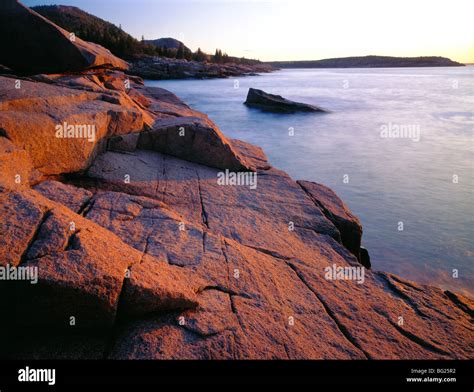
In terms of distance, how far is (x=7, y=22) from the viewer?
7.84m

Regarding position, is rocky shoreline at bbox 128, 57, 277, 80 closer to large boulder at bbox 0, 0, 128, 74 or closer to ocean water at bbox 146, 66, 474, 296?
ocean water at bbox 146, 66, 474, 296

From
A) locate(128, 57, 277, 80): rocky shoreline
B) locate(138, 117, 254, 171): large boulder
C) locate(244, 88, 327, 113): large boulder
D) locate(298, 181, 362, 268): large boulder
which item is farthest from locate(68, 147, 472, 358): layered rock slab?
locate(128, 57, 277, 80): rocky shoreline

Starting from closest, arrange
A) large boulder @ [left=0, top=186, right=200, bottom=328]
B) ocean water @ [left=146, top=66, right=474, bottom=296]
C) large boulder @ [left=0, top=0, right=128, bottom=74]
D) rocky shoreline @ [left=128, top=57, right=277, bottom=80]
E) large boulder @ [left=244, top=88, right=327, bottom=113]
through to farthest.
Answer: large boulder @ [left=0, top=186, right=200, bottom=328]
ocean water @ [left=146, top=66, right=474, bottom=296]
large boulder @ [left=0, top=0, right=128, bottom=74]
large boulder @ [left=244, top=88, right=327, bottom=113]
rocky shoreline @ [left=128, top=57, right=277, bottom=80]

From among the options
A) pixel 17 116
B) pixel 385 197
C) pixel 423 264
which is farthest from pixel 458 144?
pixel 17 116

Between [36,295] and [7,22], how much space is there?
846cm

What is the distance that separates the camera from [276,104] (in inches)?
1029

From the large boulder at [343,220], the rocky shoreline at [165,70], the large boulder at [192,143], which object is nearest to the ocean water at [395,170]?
the large boulder at [343,220]

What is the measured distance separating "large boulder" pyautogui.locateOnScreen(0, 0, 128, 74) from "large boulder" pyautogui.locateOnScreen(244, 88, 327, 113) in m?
18.1

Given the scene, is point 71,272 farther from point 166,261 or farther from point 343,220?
point 343,220

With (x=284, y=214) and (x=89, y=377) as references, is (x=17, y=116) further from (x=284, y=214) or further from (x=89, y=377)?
(x=284, y=214)

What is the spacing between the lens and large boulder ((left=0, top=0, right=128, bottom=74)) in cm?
782

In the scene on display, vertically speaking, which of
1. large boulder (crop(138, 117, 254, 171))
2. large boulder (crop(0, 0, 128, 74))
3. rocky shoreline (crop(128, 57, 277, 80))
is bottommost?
large boulder (crop(138, 117, 254, 171))

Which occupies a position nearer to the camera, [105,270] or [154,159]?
[105,270]

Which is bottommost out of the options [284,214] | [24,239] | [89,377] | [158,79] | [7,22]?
[89,377]
